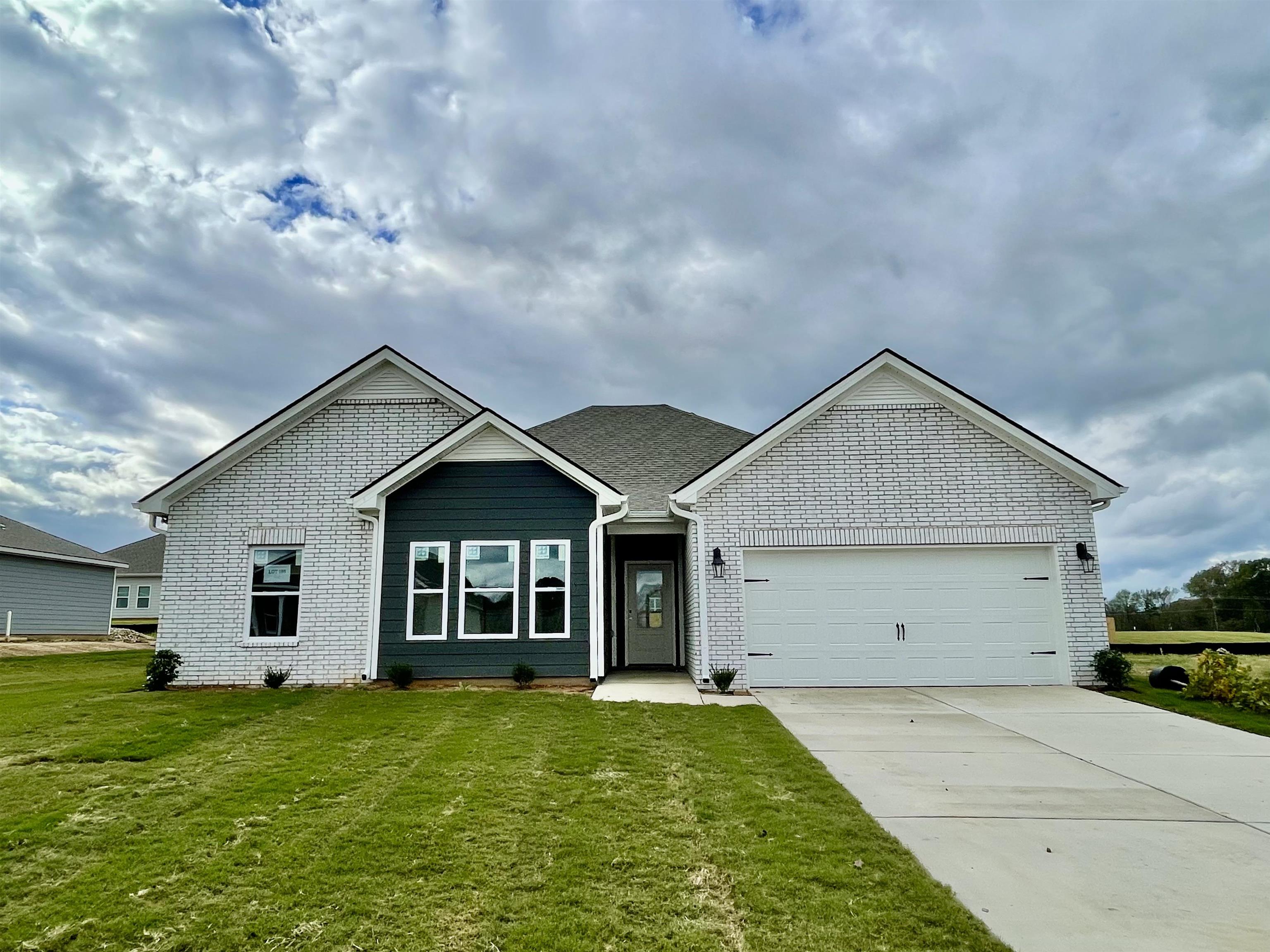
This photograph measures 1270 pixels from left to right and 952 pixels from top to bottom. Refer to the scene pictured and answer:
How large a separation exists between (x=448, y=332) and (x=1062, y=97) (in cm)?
1394

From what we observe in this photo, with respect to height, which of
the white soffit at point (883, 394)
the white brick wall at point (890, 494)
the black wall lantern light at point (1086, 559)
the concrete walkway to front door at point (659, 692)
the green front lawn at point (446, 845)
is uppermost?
the white soffit at point (883, 394)

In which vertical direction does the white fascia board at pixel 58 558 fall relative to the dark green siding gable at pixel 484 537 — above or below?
above

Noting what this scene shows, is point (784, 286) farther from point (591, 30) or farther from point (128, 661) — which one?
point (128, 661)

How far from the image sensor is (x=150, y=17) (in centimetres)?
1052

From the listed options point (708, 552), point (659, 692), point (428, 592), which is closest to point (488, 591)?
point (428, 592)

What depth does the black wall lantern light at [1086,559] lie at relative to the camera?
1194cm

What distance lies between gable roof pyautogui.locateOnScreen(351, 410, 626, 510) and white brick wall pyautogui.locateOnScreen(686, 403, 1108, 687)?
189cm

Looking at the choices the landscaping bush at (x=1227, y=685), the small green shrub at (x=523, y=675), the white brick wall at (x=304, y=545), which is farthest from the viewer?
the white brick wall at (x=304, y=545)

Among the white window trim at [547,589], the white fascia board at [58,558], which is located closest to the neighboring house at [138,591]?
the white fascia board at [58,558]

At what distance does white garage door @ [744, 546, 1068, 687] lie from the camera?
11.9 metres

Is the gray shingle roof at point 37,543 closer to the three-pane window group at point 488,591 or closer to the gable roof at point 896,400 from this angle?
the three-pane window group at point 488,591

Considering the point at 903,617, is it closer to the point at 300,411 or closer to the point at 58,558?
the point at 300,411

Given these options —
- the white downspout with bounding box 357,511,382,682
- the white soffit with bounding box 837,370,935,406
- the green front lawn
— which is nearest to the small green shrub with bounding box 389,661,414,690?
the white downspout with bounding box 357,511,382,682

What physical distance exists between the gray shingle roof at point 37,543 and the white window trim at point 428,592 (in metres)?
21.1
